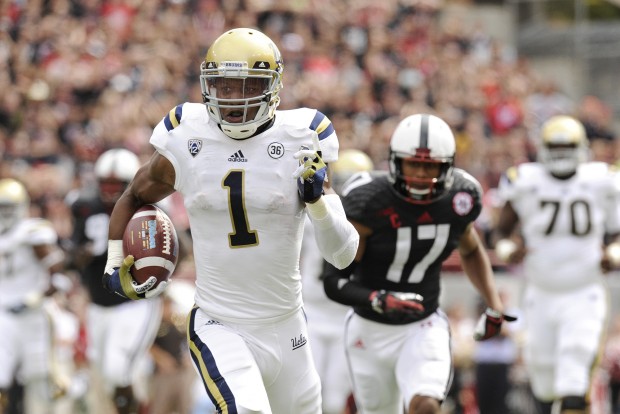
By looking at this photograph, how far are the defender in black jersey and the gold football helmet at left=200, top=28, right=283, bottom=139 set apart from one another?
51.4 inches

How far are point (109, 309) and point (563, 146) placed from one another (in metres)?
3.44

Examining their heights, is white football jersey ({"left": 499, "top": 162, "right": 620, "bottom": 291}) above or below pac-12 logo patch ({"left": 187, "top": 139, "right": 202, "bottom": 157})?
below

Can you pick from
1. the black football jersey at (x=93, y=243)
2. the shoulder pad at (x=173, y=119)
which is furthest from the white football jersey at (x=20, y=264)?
the shoulder pad at (x=173, y=119)

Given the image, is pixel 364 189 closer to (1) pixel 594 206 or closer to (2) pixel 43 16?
(1) pixel 594 206

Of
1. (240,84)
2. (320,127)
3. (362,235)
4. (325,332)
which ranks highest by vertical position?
(240,84)

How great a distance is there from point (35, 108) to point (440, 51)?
5.67 metres

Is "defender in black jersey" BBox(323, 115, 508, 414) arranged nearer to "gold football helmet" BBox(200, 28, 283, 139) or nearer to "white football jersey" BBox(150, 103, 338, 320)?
"white football jersey" BBox(150, 103, 338, 320)

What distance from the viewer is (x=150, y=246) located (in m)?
5.32

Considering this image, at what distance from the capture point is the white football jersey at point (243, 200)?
5.29 metres

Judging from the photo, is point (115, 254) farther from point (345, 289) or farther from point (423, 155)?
point (423, 155)

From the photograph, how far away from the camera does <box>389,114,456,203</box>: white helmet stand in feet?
21.0

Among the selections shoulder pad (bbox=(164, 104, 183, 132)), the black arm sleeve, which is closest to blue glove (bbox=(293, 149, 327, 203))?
shoulder pad (bbox=(164, 104, 183, 132))

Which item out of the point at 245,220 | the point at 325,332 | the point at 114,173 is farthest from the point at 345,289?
the point at 114,173

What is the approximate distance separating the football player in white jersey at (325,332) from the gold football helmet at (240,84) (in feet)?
11.8
